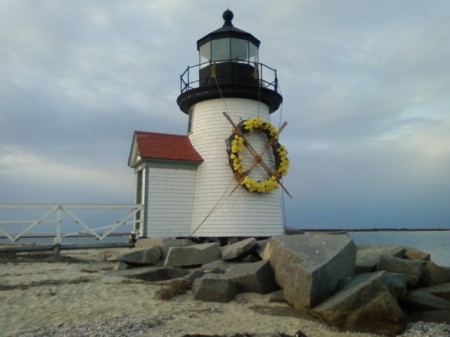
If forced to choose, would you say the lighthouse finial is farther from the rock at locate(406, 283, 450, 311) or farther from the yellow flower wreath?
the rock at locate(406, 283, 450, 311)

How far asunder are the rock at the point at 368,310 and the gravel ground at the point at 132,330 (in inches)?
9.3

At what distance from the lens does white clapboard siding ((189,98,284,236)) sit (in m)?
14.0

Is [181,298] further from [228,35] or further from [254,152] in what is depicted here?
[228,35]

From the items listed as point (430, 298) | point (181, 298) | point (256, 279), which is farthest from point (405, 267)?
point (181, 298)

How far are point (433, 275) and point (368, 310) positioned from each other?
2.72m

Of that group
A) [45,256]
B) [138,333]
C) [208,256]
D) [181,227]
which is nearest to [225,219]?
[181,227]

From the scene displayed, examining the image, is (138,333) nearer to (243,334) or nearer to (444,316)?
(243,334)

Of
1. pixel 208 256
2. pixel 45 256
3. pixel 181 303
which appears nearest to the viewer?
pixel 181 303

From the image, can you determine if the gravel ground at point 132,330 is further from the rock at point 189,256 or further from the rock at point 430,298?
the rock at point 189,256

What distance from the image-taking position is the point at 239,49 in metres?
15.4

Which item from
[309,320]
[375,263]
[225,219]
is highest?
[225,219]

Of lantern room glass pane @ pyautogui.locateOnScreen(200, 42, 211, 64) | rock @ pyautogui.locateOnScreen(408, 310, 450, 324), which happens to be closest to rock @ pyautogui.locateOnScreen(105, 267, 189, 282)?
rock @ pyautogui.locateOnScreen(408, 310, 450, 324)

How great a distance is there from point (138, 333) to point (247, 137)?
10.1 meters

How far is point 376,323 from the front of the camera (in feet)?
18.6
